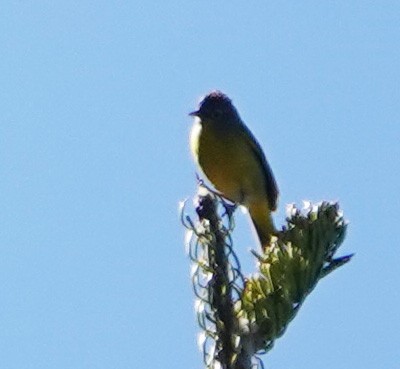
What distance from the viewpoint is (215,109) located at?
20.3ft

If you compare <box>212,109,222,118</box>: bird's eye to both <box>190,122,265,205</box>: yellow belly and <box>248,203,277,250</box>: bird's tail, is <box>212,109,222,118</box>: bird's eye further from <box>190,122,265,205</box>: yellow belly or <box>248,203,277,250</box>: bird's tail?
<box>248,203,277,250</box>: bird's tail

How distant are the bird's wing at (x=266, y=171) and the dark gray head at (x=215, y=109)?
0.16 m

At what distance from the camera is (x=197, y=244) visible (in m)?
1.42

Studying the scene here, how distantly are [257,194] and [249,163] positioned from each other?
213 mm

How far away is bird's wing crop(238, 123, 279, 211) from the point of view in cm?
604

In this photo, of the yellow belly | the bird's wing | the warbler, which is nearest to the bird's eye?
the warbler

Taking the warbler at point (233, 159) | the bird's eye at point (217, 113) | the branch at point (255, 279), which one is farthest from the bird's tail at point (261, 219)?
the branch at point (255, 279)

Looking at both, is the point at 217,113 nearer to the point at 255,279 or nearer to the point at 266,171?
the point at 266,171

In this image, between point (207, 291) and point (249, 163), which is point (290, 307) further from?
point (249, 163)

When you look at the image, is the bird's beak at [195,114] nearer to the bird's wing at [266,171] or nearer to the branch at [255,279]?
the bird's wing at [266,171]

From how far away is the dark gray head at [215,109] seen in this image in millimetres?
6184

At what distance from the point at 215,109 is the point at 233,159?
0.41m

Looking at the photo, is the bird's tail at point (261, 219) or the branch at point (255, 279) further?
the bird's tail at point (261, 219)

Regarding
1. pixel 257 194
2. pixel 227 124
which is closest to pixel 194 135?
pixel 227 124
